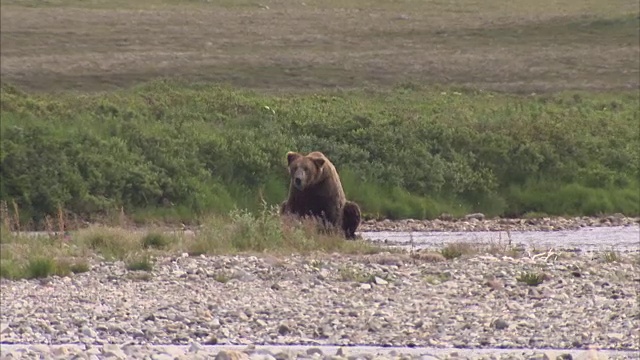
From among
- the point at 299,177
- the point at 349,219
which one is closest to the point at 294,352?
the point at 299,177

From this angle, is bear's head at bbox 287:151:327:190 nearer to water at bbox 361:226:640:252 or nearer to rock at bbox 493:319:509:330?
water at bbox 361:226:640:252

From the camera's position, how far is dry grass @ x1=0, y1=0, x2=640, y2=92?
30.1m

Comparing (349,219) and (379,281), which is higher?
(379,281)

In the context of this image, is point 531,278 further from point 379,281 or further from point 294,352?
point 294,352

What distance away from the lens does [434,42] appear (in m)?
39.4

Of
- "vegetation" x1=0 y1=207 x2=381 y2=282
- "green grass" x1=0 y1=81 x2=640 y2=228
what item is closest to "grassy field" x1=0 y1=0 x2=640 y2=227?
"green grass" x1=0 y1=81 x2=640 y2=228

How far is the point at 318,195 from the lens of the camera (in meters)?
17.6

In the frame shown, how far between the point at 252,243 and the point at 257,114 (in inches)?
504

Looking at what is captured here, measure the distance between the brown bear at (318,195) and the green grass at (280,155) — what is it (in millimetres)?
5374

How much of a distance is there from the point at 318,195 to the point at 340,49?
21681mm

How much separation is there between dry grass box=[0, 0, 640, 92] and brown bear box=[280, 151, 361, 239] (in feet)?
37.2

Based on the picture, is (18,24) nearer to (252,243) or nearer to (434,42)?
(252,243)

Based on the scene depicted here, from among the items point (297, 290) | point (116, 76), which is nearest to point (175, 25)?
point (116, 76)

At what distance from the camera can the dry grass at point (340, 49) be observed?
3008 centimetres
